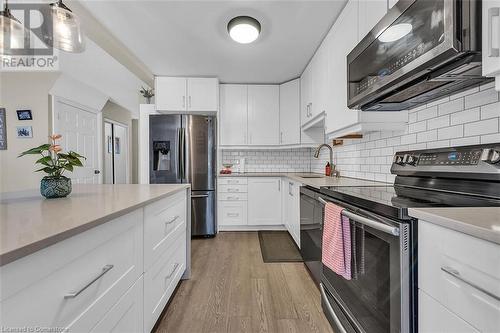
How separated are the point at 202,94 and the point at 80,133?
6.67 feet

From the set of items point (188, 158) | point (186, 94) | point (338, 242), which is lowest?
point (338, 242)

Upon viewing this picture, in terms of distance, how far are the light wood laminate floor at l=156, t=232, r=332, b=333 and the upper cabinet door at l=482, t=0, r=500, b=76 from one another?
1.56 metres

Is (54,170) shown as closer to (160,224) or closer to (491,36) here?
(160,224)

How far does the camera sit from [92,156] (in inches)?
162

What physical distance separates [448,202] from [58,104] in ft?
14.0

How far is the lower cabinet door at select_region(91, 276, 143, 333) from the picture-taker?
2.85ft

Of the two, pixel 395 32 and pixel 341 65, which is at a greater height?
pixel 341 65

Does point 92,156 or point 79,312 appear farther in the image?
point 92,156

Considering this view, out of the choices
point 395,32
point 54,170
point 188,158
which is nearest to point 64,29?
point 54,170

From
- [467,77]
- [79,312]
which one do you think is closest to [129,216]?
[79,312]

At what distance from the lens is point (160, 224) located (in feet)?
4.85

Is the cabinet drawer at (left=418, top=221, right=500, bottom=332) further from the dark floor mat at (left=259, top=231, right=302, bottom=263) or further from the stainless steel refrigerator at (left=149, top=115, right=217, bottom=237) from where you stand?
the stainless steel refrigerator at (left=149, top=115, right=217, bottom=237)

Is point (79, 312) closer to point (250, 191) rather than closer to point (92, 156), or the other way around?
point (250, 191)

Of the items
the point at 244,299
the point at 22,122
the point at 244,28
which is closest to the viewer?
the point at 244,299
